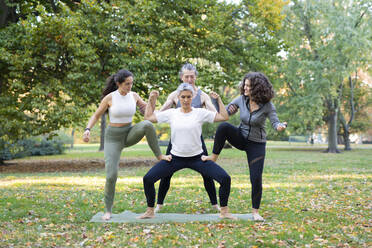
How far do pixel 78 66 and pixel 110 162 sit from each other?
31.3 ft

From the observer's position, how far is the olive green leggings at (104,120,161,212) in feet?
20.1

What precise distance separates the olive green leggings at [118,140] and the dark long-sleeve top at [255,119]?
148cm

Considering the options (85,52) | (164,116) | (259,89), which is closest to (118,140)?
(164,116)

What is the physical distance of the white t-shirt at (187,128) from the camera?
5910mm

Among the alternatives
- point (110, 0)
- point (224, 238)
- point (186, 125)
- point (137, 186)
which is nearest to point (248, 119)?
point (186, 125)

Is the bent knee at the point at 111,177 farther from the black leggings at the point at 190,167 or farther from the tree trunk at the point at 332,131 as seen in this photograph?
the tree trunk at the point at 332,131

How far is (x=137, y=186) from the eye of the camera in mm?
10289

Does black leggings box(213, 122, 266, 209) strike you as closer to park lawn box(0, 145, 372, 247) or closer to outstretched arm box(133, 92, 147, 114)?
park lawn box(0, 145, 372, 247)

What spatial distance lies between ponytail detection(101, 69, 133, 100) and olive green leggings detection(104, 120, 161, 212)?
2.28 feet

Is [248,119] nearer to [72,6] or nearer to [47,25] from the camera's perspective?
[47,25]

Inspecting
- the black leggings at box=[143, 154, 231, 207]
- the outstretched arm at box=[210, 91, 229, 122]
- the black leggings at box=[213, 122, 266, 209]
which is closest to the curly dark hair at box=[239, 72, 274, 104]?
the outstretched arm at box=[210, 91, 229, 122]

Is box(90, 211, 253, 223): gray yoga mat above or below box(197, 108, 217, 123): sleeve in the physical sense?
below

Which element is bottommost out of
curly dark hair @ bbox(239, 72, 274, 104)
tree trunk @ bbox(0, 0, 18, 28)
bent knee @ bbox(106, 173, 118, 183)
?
bent knee @ bbox(106, 173, 118, 183)

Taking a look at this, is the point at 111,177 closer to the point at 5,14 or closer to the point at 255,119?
the point at 255,119
